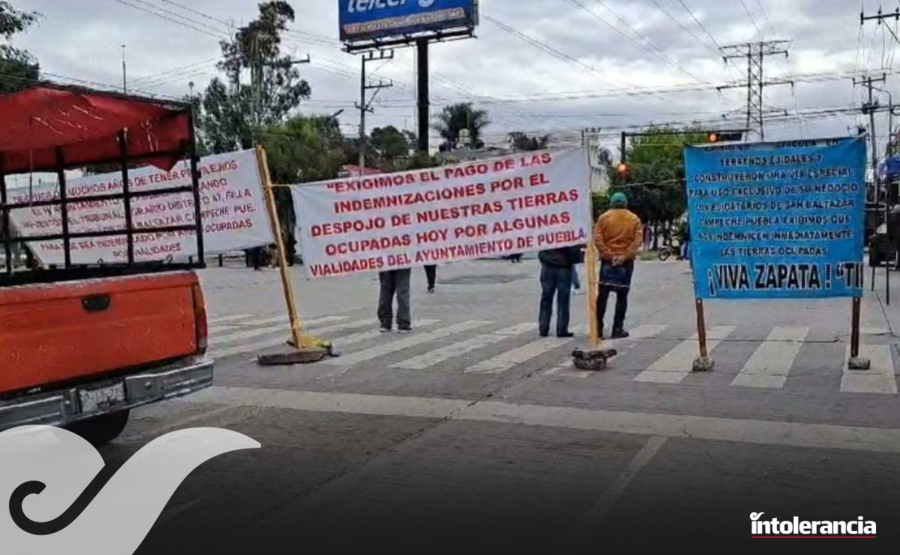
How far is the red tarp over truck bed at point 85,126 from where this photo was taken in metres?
6.31

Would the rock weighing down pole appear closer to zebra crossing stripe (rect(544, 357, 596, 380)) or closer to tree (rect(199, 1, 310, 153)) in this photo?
zebra crossing stripe (rect(544, 357, 596, 380))

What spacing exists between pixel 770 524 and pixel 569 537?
3.59 feet

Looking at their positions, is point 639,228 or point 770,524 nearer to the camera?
point 770,524

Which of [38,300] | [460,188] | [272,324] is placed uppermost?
[460,188]

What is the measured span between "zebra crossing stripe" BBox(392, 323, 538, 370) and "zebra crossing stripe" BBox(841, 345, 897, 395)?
4232 mm

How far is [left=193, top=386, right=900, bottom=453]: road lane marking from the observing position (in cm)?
688

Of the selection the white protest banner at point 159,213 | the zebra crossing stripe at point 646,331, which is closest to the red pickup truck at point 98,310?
the white protest banner at point 159,213

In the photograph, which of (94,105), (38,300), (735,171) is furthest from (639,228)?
(38,300)

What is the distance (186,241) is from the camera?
979 centimetres

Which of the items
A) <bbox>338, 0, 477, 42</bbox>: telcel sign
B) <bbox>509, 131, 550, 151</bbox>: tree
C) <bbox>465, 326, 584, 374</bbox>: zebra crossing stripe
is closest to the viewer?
<bbox>465, 326, 584, 374</bbox>: zebra crossing stripe

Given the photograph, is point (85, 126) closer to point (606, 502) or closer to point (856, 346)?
point (606, 502)

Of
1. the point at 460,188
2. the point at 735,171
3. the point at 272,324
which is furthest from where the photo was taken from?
the point at 272,324

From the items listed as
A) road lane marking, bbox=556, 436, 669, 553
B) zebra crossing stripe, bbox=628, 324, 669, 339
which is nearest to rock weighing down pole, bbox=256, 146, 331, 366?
zebra crossing stripe, bbox=628, 324, 669, 339

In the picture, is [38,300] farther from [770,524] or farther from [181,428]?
[770,524]
